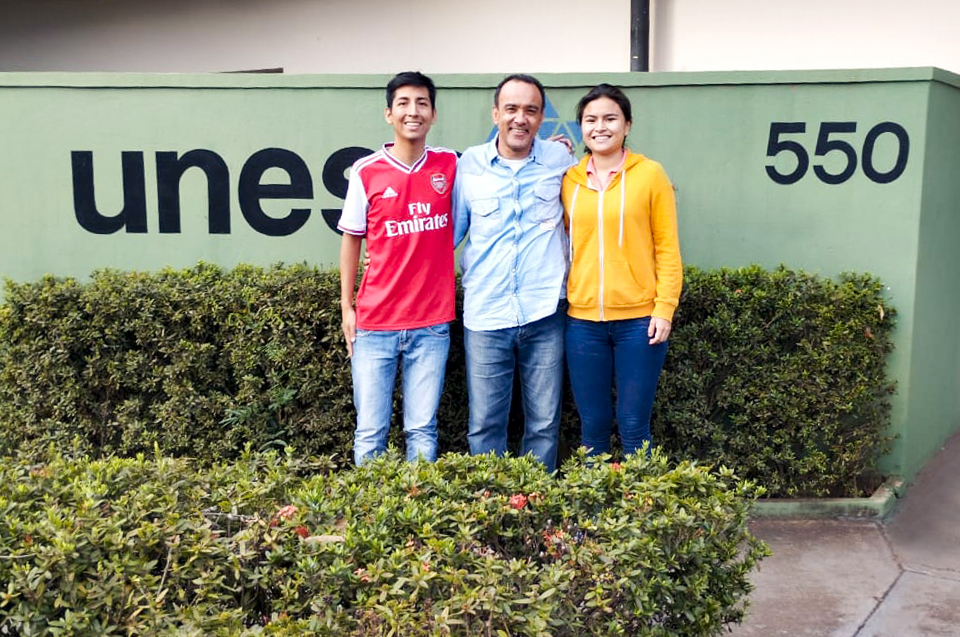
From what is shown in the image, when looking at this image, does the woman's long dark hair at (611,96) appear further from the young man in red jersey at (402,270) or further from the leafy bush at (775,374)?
the leafy bush at (775,374)

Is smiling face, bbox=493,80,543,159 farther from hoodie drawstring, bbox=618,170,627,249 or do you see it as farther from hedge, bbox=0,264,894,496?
hedge, bbox=0,264,894,496

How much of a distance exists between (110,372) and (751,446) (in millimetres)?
2991

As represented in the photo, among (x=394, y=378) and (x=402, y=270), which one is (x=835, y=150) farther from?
(x=394, y=378)

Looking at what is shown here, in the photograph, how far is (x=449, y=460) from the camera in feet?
9.62

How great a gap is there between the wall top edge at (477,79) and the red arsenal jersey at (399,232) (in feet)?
3.52

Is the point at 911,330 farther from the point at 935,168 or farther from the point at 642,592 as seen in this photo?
the point at 642,592

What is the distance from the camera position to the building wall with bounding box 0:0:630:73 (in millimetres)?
6617

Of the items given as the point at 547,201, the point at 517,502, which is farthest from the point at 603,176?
the point at 517,502

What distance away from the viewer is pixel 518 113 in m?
4.01

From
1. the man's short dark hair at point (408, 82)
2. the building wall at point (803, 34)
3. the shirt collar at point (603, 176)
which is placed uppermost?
the building wall at point (803, 34)

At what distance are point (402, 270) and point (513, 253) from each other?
1.47 feet

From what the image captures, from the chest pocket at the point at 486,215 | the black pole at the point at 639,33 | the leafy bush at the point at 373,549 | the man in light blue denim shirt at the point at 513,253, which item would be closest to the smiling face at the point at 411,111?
the man in light blue denim shirt at the point at 513,253

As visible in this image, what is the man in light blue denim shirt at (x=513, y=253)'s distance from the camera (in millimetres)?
4082

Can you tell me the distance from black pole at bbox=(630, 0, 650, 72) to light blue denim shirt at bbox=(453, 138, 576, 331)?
2303 mm
